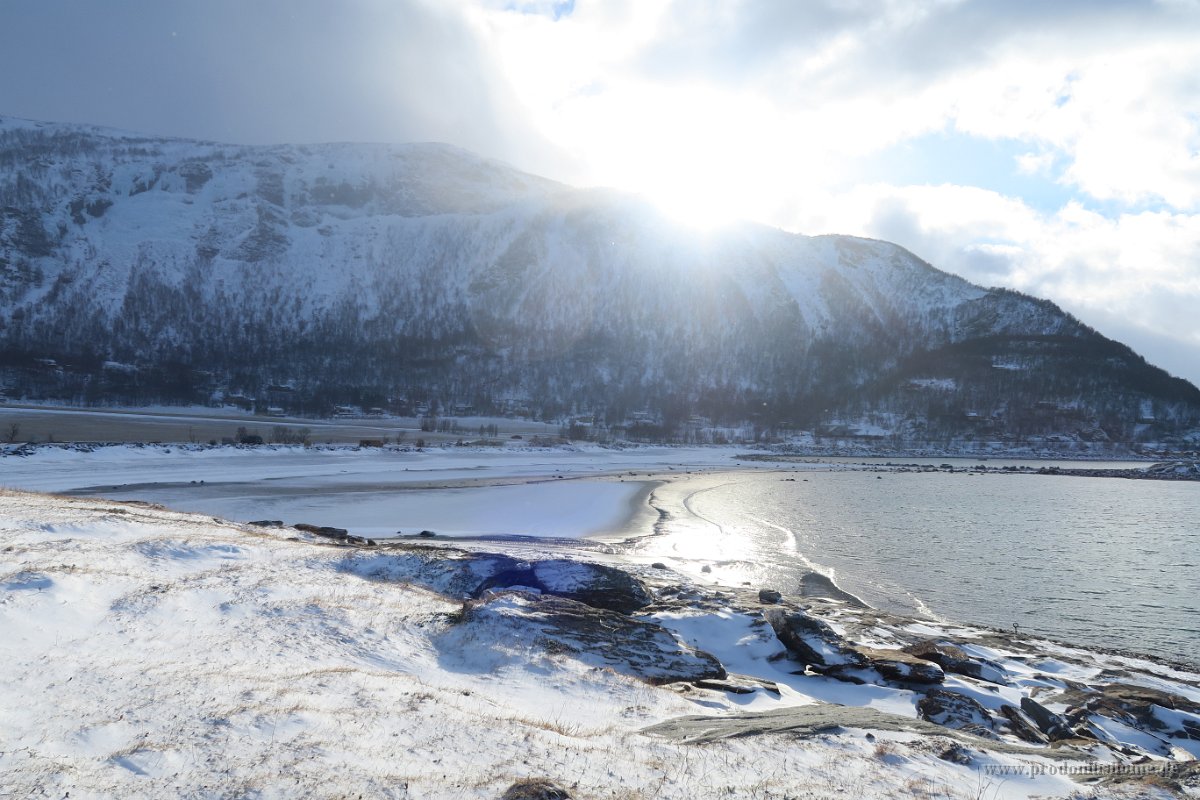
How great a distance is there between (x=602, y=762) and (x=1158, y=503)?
7111 centimetres

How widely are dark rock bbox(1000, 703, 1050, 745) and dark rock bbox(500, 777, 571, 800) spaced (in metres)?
8.22

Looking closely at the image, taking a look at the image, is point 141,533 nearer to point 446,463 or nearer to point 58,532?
point 58,532

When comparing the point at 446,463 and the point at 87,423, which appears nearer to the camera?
the point at 446,463

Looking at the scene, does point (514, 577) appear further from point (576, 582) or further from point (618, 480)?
point (618, 480)

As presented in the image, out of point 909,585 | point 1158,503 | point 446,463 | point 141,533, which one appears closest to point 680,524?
point 909,585

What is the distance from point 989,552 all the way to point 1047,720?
23516 mm

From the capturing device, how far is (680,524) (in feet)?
120

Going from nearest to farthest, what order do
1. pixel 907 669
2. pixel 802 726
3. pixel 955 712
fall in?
pixel 802 726
pixel 955 712
pixel 907 669

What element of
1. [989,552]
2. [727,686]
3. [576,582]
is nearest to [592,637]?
[727,686]

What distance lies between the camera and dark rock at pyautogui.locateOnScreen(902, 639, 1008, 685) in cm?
1307

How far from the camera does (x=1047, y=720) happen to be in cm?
1066

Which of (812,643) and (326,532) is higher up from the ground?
(812,643)

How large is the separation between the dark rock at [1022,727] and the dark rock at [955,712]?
357 millimetres

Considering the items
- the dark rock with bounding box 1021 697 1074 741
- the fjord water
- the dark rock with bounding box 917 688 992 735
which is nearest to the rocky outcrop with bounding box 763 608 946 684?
the dark rock with bounding box 917 688 992 735
